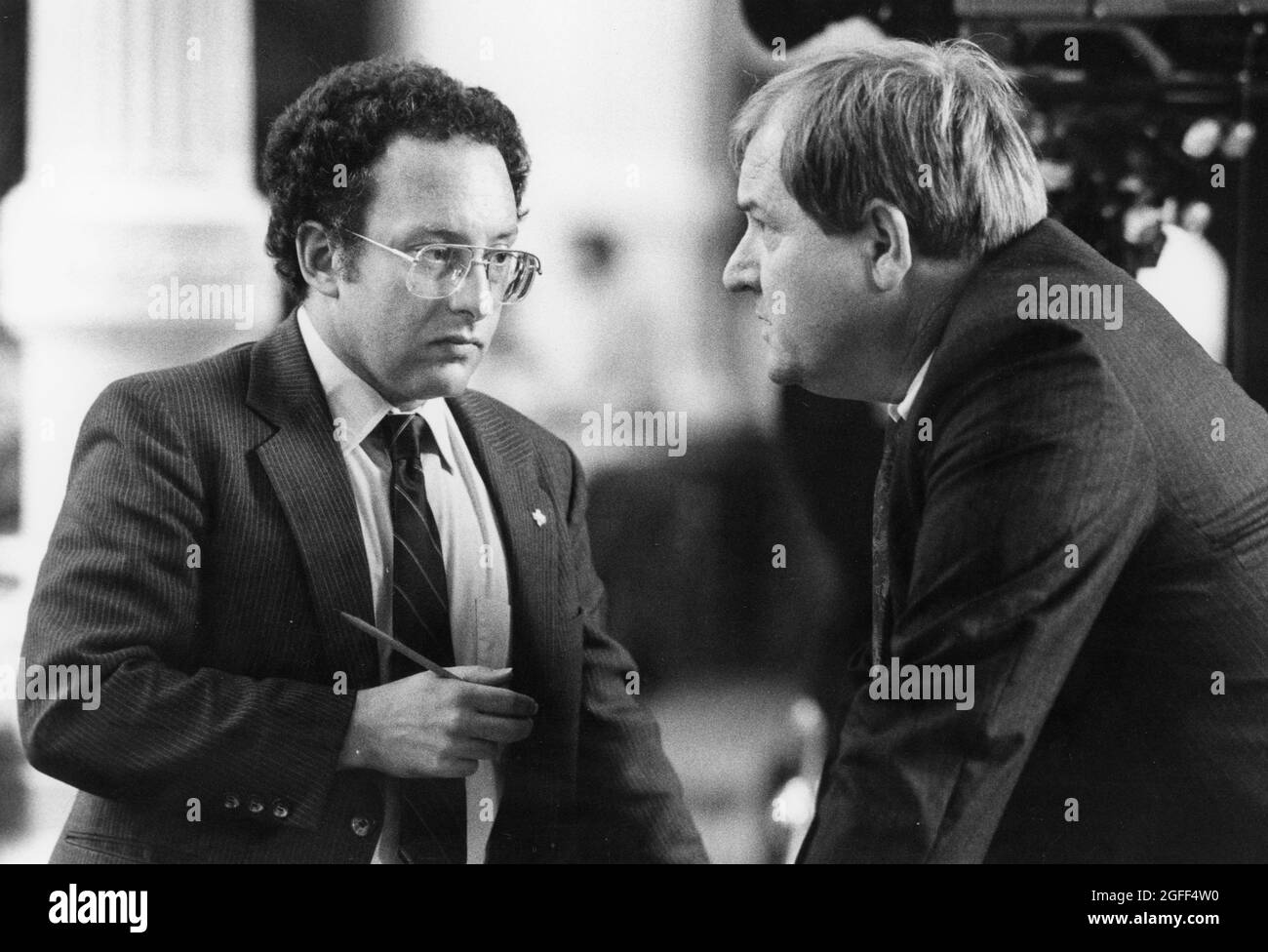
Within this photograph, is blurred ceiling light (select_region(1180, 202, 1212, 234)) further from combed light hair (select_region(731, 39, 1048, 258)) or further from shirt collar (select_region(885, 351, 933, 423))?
shirt collar (select_region(885, 351, 933, 423))

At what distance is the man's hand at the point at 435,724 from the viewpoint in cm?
280

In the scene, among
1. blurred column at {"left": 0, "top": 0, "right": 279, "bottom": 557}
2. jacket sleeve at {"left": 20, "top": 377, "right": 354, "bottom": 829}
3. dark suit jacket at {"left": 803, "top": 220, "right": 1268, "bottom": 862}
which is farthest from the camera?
blurred column at {"left": 0, "top": 0, "right": 279, "bottom": 557}

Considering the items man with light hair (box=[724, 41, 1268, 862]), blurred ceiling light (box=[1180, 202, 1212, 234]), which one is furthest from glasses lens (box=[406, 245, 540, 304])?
blurred ceiling light (box=[1180, 202, 1212, 234])

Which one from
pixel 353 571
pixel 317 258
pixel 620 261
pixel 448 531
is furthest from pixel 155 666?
pixel 620 261

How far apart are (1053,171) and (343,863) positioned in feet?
6.91

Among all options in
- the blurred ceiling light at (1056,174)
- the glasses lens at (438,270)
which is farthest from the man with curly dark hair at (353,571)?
the blurred ceiling light at (1056,174)

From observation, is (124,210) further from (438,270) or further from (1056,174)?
(1056,174)

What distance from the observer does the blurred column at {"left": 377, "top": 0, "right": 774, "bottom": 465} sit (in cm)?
297

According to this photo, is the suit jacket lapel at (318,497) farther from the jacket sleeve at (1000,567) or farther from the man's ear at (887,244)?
the man's ear at (887,244)

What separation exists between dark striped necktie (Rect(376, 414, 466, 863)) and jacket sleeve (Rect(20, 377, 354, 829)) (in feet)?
0.62

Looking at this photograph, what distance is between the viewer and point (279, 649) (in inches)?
110

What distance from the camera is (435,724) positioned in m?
2.84

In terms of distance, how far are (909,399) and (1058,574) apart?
47cm
